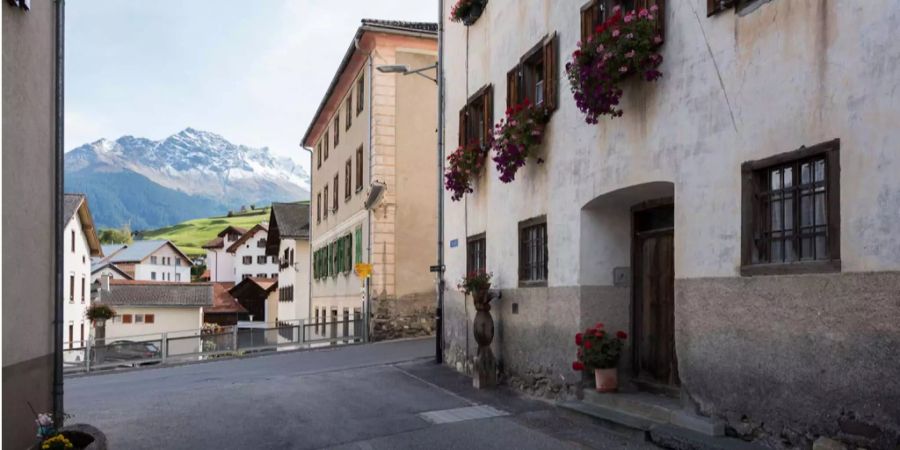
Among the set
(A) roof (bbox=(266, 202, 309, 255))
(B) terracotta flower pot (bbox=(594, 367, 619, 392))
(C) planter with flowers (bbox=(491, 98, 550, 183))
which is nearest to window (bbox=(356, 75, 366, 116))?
(C) planter with flowers (bbox=(491, 98, 550, 183))

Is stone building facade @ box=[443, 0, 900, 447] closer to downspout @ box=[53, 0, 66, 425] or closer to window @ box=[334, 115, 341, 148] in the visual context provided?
downspout @ box=[53, 0, 66, 425]

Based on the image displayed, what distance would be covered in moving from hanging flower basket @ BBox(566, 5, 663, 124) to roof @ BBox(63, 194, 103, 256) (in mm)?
36510

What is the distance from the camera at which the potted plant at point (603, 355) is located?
9.83 meters

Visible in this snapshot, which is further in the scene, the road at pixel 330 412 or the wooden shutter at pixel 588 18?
the wooden shutter at pixel 588 18

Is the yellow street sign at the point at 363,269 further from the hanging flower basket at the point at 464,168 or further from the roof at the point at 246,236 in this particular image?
the roof at the point at 246,236

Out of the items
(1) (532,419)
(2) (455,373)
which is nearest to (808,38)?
(1) (532,419)

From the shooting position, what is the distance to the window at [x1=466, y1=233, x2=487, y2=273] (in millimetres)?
14728

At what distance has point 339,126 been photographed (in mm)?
33438

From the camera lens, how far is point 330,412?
1154cm

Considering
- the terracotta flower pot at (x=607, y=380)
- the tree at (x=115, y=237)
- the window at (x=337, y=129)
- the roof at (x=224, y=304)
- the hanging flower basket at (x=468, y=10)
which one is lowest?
the roof at (x=224, y=304)

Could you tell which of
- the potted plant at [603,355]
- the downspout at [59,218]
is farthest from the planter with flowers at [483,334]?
the downspout at [59,218]

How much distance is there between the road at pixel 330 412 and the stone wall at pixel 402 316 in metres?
6.19

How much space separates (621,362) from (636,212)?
182 cm

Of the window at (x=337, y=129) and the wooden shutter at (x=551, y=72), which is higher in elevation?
the window at (x=337, y=129)
